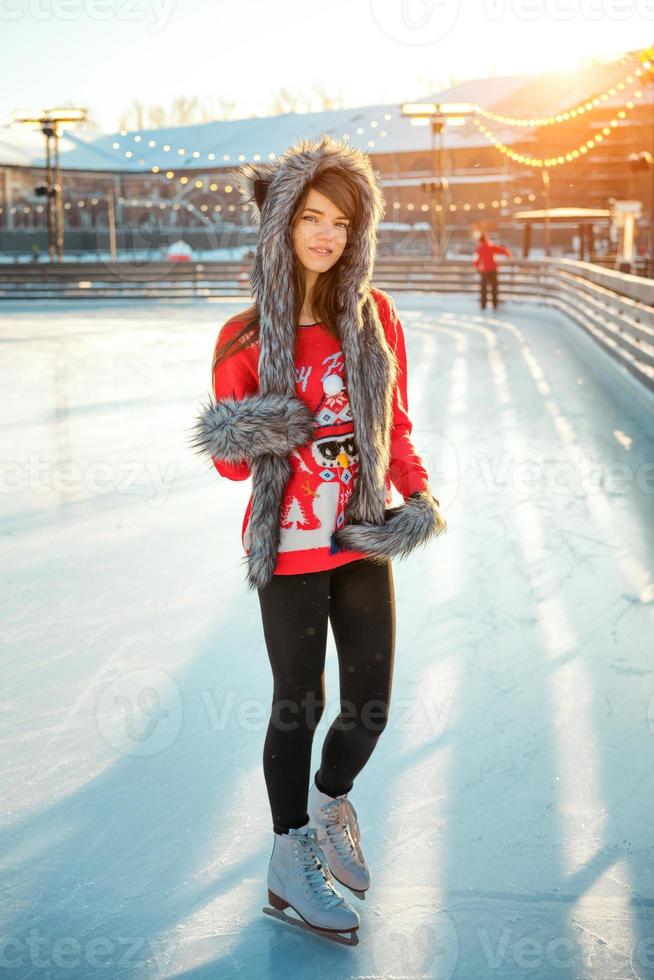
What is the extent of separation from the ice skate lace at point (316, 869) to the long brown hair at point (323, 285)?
969 millimetres

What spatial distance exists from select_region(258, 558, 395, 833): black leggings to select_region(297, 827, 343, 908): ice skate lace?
0.05 m

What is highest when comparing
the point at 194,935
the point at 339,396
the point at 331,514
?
the point at 339,396

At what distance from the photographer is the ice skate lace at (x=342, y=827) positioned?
7.42 feet

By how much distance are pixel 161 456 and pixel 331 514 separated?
16.4 ft

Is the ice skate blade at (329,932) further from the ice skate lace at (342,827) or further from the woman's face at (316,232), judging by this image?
the woman's face at (316,232)

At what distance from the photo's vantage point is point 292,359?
2145mm

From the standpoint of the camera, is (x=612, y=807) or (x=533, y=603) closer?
(x=612, y=807)

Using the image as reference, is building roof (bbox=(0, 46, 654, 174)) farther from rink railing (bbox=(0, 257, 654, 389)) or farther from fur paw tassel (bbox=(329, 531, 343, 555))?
fur paw tassel (bbox=(329, 531, 343, 555))

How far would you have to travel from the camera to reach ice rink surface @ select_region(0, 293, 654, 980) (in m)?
2.09

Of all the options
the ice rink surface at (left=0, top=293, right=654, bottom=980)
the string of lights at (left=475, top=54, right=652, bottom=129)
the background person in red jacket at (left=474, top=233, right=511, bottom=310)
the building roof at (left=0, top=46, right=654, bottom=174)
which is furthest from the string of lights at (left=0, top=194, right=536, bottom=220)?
the ice rink surface at (left=0, top=293, right=654, bottom=980)

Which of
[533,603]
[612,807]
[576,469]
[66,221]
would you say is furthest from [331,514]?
[66,221]

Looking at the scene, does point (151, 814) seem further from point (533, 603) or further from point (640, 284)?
point (640, 284)

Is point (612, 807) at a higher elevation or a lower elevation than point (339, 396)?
lower

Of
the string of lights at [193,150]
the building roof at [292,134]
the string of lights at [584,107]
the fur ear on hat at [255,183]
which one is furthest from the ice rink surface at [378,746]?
the string of lights at [193,150]
